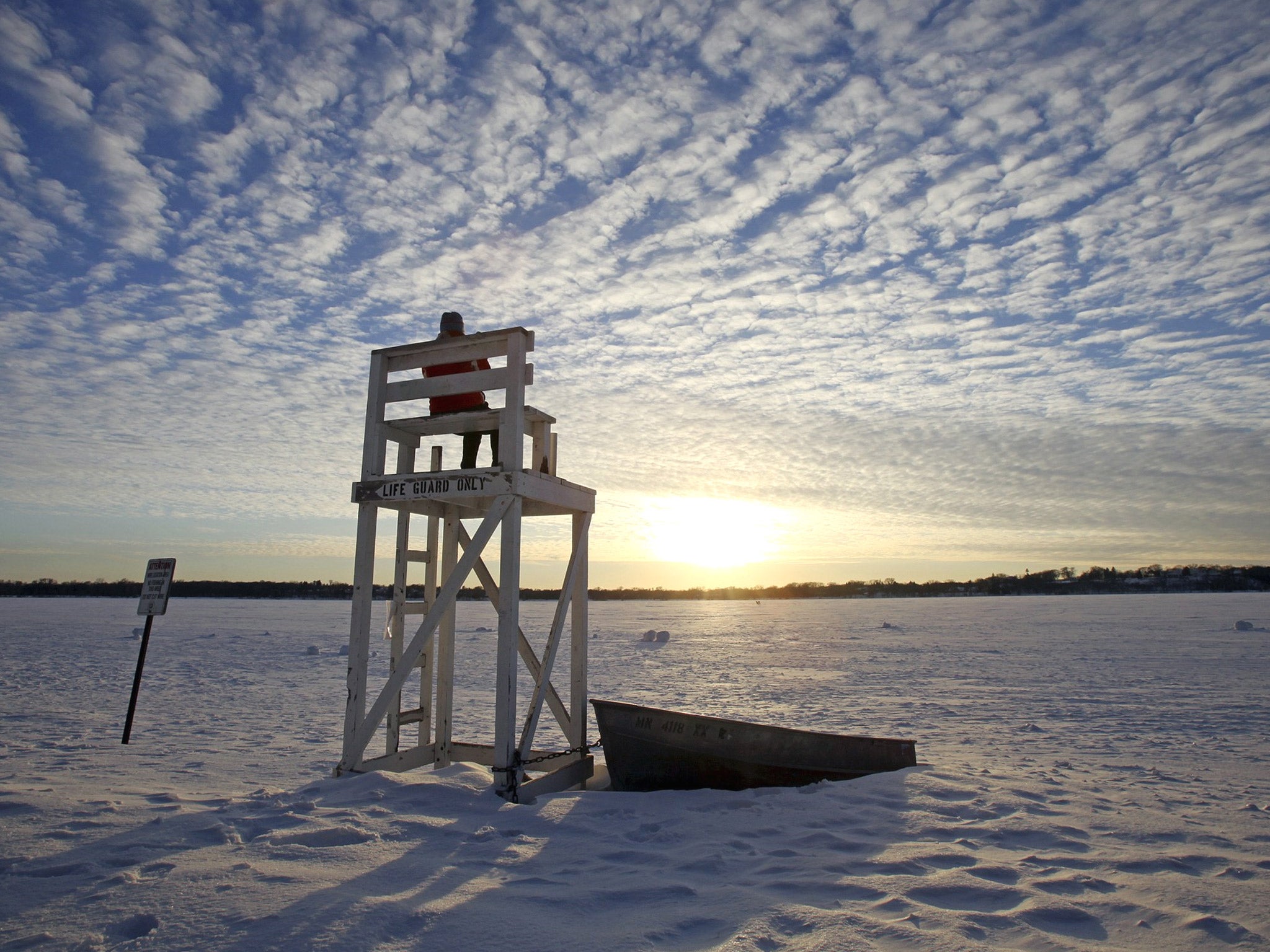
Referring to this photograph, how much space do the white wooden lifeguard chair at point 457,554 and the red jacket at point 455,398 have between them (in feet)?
0.41

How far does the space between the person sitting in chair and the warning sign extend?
164 inches

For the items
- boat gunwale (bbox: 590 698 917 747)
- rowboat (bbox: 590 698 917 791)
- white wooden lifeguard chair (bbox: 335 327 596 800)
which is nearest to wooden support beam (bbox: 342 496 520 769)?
white wooden lifeguard chair (bbox: 335 327 596 800)

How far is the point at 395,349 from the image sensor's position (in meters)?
7.08

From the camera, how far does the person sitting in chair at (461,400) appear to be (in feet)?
23.4

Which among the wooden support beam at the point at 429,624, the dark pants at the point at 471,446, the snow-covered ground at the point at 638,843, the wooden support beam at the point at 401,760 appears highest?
the dark pants at the point at 471,446

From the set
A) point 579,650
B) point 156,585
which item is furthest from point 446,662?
Result: point 156,585

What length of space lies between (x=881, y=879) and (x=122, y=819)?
4870 mm

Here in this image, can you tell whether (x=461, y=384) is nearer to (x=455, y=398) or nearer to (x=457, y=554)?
(x=455, y=398)

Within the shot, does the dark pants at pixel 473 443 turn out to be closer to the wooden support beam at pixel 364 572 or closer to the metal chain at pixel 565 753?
the wooden support beam at pixel 364 572

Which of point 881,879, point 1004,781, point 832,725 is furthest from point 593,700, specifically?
point 832,725

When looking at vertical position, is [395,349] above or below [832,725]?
above

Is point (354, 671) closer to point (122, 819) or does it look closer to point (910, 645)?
point (122, 819)

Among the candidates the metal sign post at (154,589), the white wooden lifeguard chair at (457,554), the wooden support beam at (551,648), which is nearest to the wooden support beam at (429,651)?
the white wooden lifeguard chair at (457,554)

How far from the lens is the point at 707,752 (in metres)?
6.84
